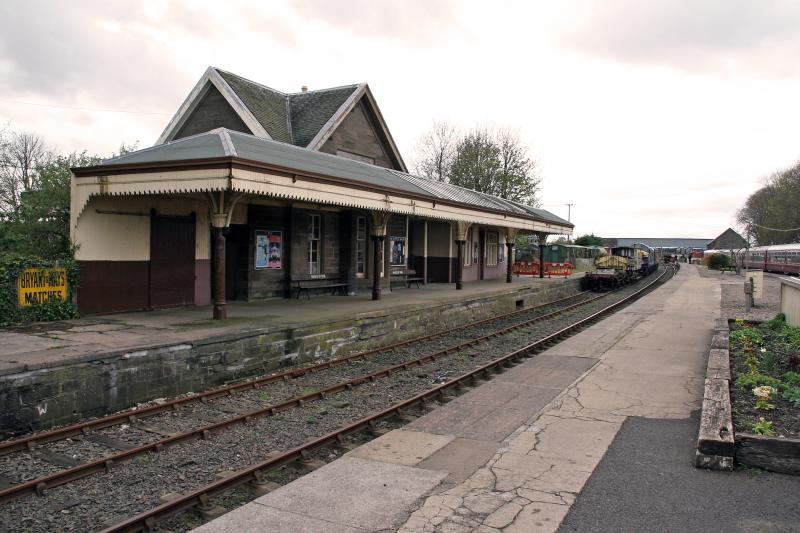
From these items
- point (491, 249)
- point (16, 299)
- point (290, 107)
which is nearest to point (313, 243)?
point (16, 299)

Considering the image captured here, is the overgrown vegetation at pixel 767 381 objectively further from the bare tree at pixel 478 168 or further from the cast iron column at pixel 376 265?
the bare tree at pixel 478 168

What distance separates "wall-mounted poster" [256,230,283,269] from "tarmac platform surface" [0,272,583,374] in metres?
1.04

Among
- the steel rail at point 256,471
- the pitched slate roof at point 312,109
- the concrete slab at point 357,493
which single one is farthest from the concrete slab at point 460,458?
the pitched slate roof at point 312,109

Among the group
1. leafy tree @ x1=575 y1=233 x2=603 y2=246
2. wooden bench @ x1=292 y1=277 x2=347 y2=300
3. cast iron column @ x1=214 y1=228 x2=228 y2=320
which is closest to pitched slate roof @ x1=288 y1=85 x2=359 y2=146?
wooden bench @ x1=292 y1=277 x2=347 y2=300

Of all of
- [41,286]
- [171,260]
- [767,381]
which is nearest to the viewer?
[767,381]

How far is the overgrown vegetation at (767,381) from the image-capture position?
249 inches

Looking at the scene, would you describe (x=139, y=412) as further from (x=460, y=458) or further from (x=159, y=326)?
(x=460, y=458)

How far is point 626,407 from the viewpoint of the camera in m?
7.85

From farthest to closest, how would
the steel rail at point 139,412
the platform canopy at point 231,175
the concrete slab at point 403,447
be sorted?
the platform canopy at point 231,175 → the steel rail at point 139,412 → the concrete slab at point 403,447

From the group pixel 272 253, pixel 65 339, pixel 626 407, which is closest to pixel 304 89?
pixel 272 253

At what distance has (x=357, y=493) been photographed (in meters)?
5.07

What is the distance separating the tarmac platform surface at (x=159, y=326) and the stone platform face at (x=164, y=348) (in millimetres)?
16

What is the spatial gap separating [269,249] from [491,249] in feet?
58.7

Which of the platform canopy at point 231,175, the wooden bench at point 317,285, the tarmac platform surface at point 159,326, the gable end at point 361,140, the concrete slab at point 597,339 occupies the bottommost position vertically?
the concrete slab at point 597,339
